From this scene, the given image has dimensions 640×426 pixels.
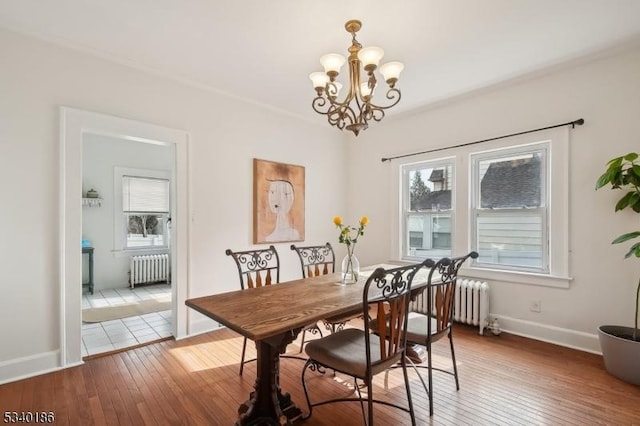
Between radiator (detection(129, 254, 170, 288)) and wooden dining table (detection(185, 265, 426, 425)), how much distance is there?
4.18m

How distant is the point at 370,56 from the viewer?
197cm

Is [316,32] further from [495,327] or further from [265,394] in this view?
[495,327]

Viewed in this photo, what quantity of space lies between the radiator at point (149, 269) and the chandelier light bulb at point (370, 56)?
5155mm

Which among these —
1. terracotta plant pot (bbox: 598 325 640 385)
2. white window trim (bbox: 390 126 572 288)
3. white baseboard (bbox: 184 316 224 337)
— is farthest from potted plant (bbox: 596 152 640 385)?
white baseboard (bbox: 184 316 224 337)

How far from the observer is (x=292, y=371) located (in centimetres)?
255

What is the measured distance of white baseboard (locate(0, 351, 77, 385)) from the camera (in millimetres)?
2318

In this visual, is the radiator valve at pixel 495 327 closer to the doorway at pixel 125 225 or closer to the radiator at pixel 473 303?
the radiator at pixel 473 303

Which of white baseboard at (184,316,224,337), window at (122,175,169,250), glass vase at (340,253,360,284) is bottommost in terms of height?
white baseboard at (184,316,224,337)

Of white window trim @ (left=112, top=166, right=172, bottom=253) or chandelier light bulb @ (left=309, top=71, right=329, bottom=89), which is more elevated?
chandelier light bulb @ (left=309, top=71, right=329, bottom=89)

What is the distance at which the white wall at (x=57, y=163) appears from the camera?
2357mm

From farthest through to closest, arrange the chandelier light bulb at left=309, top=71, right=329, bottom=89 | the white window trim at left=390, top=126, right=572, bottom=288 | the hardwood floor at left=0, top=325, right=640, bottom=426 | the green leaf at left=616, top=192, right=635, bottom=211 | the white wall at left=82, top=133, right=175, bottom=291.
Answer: the white wall at left=82, top=133, right=175, bottom=291
the white window trim at left=390, top=126, right=572, bottom=288
the green leaf at left=616, top=192, right=635, bottom=211
the chandelier light bulb at left=309, top=71, right=329, bottom=89
the hardwood floor at left=0, top=325, right=640, bottom=426

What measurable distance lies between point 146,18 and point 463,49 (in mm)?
2539

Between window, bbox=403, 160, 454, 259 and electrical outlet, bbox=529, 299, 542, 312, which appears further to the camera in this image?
window, bbox=403, 160, 454, 259

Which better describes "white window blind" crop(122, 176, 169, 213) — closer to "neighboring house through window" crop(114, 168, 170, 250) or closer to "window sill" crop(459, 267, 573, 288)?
"neighboring house through window" crop(114, 168, 170, 250)
